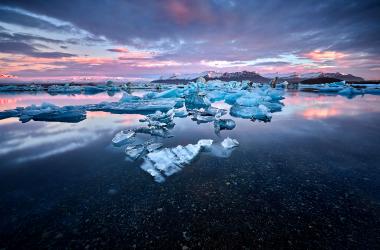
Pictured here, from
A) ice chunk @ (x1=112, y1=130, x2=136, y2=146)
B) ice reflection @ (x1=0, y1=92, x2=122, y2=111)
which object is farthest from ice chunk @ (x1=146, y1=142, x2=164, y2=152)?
ice reflection @ (x1=0, y1=92, x2=122, y2=111)

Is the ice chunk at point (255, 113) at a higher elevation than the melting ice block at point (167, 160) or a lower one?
lower

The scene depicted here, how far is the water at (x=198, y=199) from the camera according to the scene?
1872mm

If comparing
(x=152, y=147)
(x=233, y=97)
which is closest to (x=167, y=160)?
(x=152, y=147)

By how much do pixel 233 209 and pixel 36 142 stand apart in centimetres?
510

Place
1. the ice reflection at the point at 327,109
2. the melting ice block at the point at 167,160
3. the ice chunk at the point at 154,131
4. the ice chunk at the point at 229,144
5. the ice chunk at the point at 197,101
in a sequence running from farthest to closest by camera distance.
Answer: the ice chunk at the point at 197,101 → the ice reflection at the point at 327,109 → the ice chunk at the point at 154,131 → the ice chunk at the point at 229,144 → the melting ice block at the point at 167,160

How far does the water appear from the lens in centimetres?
187

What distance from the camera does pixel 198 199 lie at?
8.11 ft

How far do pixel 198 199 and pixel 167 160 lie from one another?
125 cm

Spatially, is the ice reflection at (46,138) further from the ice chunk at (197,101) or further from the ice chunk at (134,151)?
the ice chunk at (197,101)

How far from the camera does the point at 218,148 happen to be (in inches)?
170

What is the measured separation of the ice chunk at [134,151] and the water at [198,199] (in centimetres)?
18

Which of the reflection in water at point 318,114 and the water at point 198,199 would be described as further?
the reflection in water at point 318,114

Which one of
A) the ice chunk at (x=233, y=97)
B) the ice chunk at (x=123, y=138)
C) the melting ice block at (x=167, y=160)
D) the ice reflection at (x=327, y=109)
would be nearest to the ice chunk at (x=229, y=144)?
the melting ice block at (x=167, y=160)

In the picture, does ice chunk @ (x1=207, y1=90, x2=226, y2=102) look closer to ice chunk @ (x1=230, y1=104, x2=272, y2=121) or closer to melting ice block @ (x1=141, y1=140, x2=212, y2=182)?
Answer: ice chunk @ (x1=230, y1=104, x2=272, y2=121)
